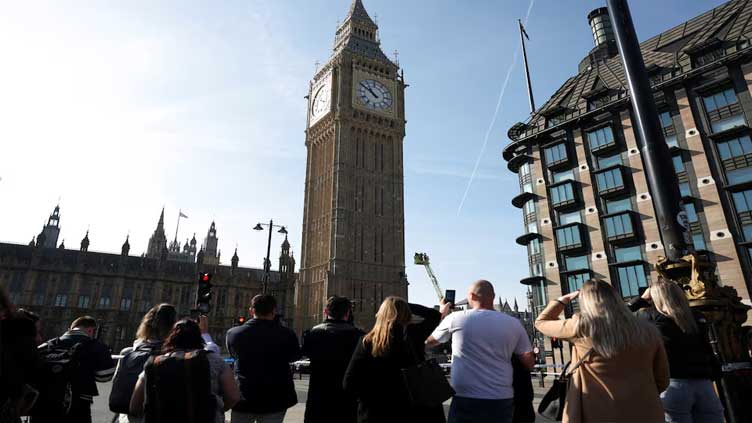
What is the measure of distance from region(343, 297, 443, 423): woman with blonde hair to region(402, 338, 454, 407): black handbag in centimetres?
8

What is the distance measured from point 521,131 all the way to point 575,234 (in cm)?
1107

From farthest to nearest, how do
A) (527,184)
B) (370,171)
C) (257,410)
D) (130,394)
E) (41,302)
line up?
(370,171), (41,302), (527,184), (257,410), (130,394)

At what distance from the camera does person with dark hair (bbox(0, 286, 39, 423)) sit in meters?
3.40

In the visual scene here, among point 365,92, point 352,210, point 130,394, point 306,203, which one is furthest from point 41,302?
point 130,394

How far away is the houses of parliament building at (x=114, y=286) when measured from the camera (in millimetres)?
58406

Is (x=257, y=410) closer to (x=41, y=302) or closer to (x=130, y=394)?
(x=130, y=394)

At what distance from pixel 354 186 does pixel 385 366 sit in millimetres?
59044

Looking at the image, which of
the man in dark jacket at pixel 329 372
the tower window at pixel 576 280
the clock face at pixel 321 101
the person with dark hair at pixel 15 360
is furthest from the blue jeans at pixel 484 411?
the clock face at pixel 321 101

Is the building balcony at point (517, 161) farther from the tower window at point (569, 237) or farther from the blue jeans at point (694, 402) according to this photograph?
the blue jeans at point (694, 402)

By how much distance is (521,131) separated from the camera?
38.3 metres

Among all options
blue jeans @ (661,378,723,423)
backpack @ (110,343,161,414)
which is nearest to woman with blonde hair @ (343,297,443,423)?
backpack @ (110,343,161,414)

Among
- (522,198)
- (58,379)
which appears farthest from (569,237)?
(58,379)

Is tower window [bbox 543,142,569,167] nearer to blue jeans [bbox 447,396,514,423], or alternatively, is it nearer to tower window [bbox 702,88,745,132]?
tower window [bbox 702,88,745,132]

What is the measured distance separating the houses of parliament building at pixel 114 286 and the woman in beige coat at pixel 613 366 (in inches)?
2501
